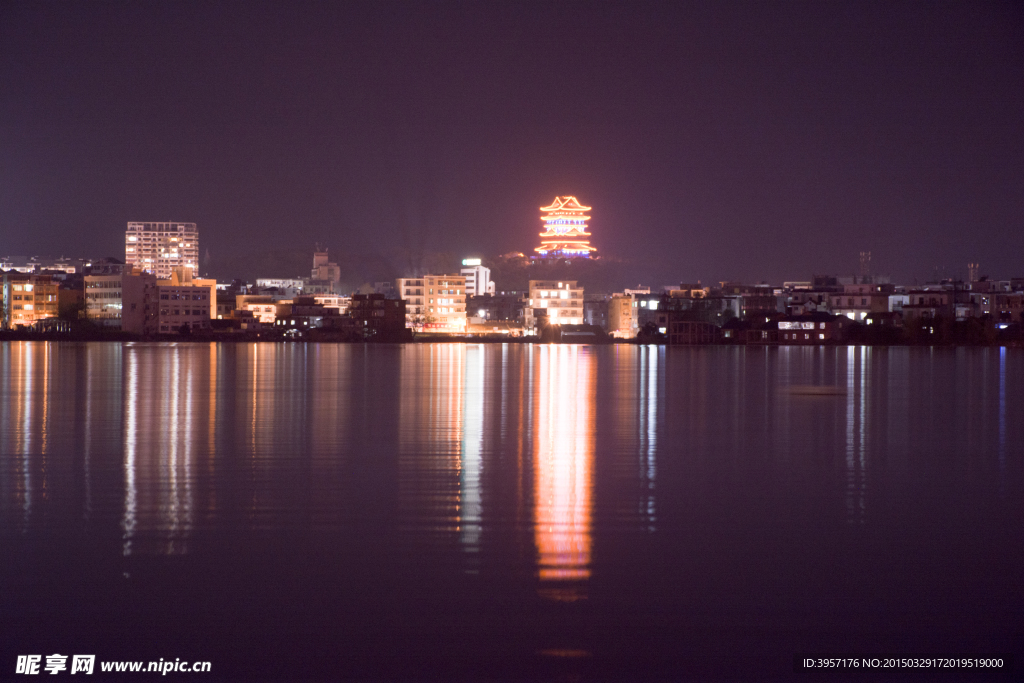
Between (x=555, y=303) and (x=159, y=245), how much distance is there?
8588cm

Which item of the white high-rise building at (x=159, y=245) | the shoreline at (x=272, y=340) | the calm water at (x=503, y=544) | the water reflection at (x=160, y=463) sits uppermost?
the white high-rise building at (x=159, y=245)

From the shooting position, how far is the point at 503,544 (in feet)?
18.3

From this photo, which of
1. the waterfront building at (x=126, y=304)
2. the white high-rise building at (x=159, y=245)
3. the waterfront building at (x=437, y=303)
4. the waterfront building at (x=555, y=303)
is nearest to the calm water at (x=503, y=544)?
the waterfront building at (x=126, y=304)

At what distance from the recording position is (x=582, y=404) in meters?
15.6

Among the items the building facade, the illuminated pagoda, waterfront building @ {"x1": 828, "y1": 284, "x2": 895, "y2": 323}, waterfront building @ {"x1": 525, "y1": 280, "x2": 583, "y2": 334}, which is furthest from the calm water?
the illuminated pagoda

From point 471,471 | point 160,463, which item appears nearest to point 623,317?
point 471,471

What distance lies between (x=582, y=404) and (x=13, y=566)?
11.3m

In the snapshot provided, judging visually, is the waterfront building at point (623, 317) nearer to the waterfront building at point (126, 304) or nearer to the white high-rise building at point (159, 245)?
the waterfront building at point (126, 304)

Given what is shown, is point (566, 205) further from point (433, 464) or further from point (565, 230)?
point (433, 464)

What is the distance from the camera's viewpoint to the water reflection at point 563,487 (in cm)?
526

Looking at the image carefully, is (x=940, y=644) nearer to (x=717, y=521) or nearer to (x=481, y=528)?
(x=717, y=521)

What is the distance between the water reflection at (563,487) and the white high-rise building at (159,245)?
133780 millimetres

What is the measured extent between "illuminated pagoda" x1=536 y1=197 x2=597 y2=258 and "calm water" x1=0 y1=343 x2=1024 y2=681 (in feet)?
260

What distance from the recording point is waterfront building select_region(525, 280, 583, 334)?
76812mm
